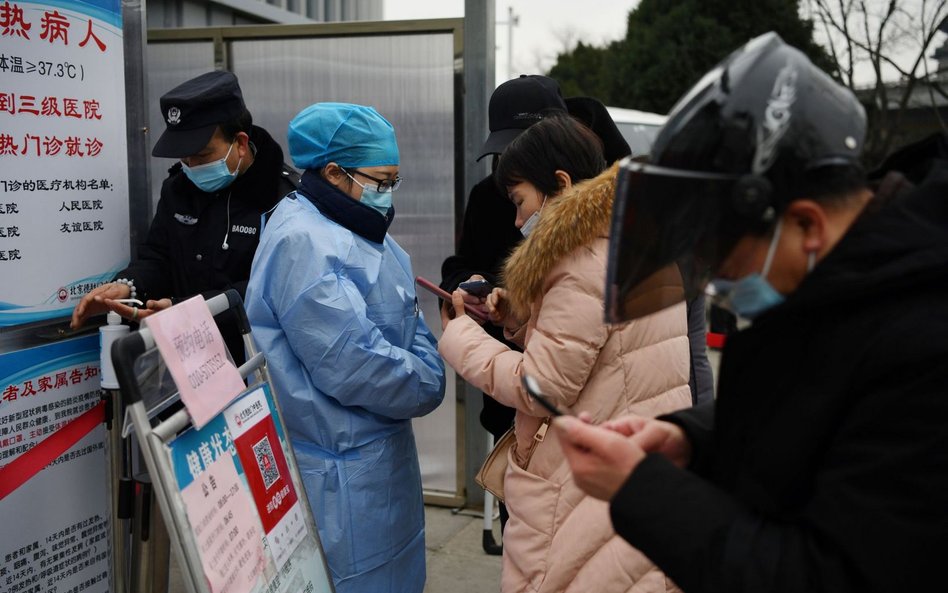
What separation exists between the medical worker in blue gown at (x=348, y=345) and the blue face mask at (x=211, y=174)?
335 millimetres

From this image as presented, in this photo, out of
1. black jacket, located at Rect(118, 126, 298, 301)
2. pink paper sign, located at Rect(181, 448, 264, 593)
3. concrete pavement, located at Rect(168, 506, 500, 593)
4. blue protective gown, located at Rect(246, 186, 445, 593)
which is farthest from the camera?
concrete pavement, located at Rect(168, 506, 500, 593)

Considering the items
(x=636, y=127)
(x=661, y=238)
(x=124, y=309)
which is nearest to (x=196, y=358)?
(x=124, y=309)

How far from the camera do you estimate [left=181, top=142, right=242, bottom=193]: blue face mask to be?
2949 mm

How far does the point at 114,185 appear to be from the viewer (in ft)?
9.26

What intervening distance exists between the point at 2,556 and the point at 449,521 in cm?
243

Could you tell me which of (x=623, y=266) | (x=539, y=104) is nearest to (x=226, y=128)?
(x=539, y=104)

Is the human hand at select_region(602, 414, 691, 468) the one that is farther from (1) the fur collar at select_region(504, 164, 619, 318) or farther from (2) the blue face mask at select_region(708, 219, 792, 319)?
(1) the fur collar at select_region(504, 164, 619, 318)

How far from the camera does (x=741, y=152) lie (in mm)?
1158

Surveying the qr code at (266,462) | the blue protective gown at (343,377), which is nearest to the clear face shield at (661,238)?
the qr code at (266,462)

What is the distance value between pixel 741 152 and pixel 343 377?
1568 mm

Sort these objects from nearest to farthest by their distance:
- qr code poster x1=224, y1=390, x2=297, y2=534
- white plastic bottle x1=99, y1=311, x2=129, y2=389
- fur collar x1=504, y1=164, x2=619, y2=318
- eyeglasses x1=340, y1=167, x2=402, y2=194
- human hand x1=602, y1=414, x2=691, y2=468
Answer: human hand x1=602, y1=414, x2=691, y2=468 → qr code poster x1=224, y1=390, x2=297, y2=534 → fur collar x1=504, y1=164, x2=619, y2=318 → white plastic bottle x1=99, y1=311, x2=129, y2=389 → eyeglasses x1=340, y1=167, x2=402, y2=194

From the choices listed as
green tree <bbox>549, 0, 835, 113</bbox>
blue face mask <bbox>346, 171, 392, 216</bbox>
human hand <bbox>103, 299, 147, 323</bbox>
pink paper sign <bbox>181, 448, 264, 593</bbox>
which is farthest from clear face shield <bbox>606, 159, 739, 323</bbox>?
green tree <bbox>549, 0, 835, 113</bbox>

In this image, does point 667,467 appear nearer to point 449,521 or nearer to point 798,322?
point 798,322

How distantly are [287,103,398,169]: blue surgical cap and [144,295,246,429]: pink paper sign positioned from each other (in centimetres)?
94
